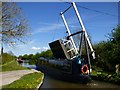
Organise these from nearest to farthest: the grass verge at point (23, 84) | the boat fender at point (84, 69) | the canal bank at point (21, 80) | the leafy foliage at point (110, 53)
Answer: the grass verge at point (23, 84), the canal bank at point (21, 80), the boat fender at point (84, 69), the leafy foliage at point (110, 53)

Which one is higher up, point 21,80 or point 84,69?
point 84,69

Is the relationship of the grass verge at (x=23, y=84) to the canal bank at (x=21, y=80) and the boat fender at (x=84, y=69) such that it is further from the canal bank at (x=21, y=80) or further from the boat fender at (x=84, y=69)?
the boat fender at (x=84, y=69)

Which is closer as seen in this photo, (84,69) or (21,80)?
(21,80)

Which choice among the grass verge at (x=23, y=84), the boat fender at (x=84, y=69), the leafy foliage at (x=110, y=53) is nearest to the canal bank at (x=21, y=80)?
the grass verge at (x=23, y=84)

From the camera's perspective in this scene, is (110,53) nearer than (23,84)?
No

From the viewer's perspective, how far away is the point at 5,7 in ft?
102

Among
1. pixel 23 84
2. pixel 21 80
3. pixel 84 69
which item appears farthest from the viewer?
pixel 84 69

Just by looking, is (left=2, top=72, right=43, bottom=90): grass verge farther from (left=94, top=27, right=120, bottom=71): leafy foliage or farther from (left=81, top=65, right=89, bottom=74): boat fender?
(left=94, top=27, right=120, bottom=71): leafy foliage

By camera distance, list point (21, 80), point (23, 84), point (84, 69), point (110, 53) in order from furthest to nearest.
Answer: point (110, 53) < point (84, 69) < point (21, 80) < point (23, 84)

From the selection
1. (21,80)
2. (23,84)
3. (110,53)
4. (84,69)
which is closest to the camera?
(23,84)

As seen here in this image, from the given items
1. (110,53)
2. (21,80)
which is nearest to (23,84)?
(21,80)

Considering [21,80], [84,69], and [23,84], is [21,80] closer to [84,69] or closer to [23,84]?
[23,84]

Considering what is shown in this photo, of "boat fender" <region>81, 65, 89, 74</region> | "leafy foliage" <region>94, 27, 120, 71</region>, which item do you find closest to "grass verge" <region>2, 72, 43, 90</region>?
"boat fender" <region>81, 65, 89, 74</region>

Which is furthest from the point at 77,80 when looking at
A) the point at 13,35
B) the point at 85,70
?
the point at 13,35
